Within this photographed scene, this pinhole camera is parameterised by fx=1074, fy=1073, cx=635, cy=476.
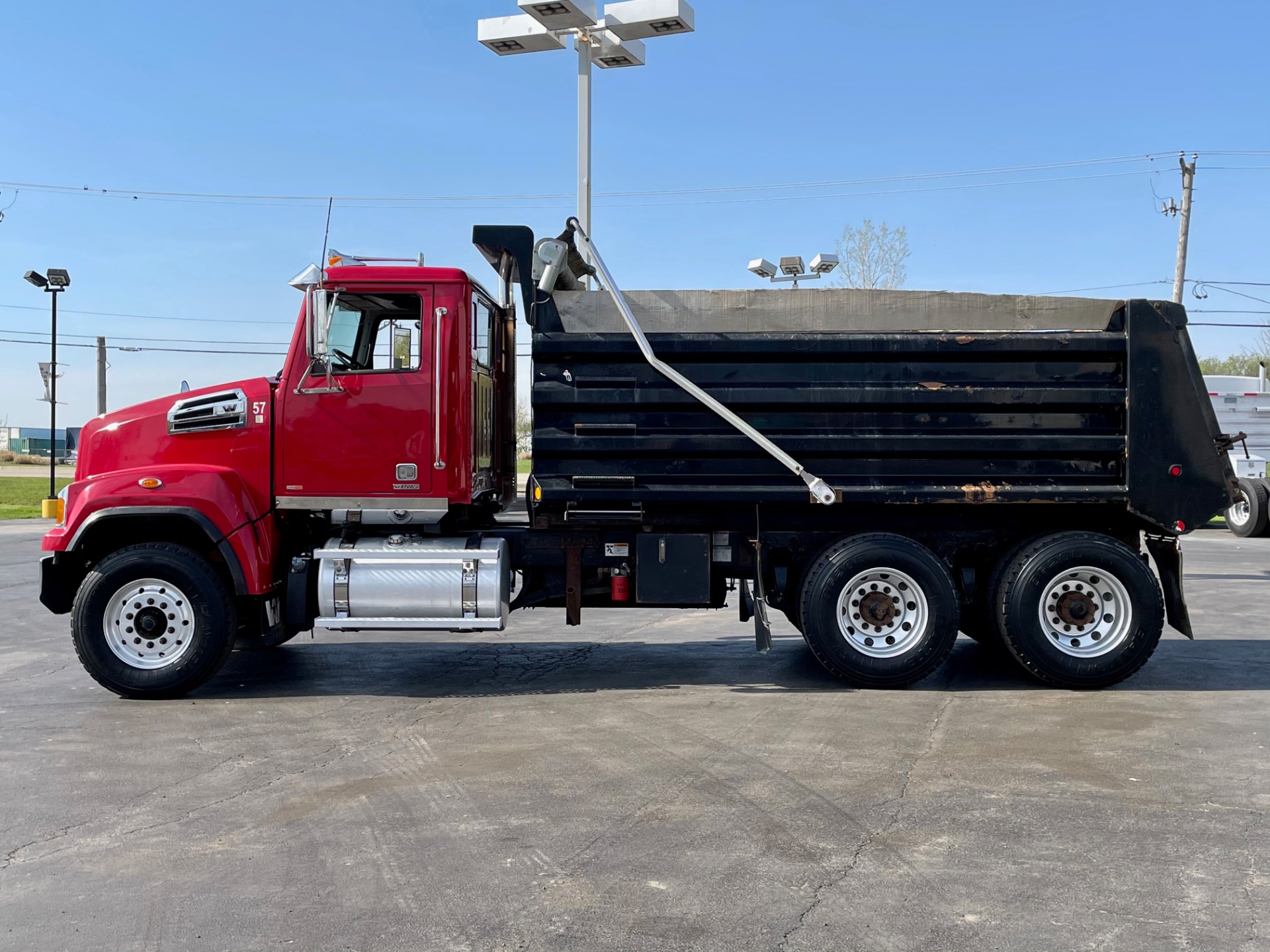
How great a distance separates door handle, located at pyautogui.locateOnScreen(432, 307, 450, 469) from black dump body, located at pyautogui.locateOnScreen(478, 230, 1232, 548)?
681 mm

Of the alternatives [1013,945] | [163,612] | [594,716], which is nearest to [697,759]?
[594,716]

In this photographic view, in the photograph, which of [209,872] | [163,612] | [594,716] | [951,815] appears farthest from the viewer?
[163,612]

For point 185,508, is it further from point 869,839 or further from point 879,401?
point 869,839

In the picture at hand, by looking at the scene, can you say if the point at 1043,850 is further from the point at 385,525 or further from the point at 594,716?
the point at 385,525

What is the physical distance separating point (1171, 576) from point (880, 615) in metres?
2.25

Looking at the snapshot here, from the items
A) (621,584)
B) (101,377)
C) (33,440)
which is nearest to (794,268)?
(621,584)

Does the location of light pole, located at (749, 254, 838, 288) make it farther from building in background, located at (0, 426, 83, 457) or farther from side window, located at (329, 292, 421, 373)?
building in background, located at (0, 426, 83, 457)

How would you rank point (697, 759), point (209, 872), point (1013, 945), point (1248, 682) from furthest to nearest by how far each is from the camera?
1. point (1248, 682)
2. point (697, 759)
3. point (209, 872)
4. point (1013, 945)

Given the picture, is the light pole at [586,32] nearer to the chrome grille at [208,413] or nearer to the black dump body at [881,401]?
the black dump body at [881,401]

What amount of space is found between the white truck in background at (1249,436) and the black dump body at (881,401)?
13479 mm

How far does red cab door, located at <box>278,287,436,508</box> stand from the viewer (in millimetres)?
7672

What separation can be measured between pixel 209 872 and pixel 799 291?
5.30 metres

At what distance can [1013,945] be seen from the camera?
12.1 feet

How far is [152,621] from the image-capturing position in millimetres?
7477
